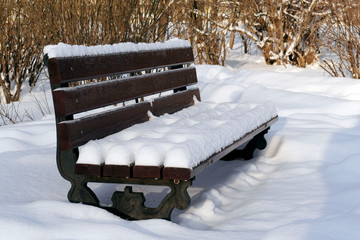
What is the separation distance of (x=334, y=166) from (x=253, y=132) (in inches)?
25.0

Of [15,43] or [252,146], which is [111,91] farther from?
[15,43]

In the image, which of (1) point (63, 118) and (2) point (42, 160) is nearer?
(1) point (63, 118)

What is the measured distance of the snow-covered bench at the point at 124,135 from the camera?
2.71 meters

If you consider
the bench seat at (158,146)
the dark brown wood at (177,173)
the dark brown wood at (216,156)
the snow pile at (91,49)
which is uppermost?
the snow pile at (91,49)

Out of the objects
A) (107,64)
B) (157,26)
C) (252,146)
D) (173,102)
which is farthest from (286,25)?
(107,64)

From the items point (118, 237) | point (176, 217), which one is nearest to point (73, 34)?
point (176, 217)

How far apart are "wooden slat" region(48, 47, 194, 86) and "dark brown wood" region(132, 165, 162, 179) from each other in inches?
23.9

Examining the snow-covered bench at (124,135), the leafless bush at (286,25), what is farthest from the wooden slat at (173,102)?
the leafless bush at (286,25)

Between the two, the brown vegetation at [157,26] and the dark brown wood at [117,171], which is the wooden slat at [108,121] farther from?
the brown vegetation at [157,26]

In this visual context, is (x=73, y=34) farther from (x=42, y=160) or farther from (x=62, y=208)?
(x=62, y=208)

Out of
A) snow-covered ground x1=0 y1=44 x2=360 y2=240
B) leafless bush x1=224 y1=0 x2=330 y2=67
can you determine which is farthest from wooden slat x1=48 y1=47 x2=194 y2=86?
leafless bush x1=224 y1=0 x2=330 y2=67

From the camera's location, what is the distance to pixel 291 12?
34.2ft

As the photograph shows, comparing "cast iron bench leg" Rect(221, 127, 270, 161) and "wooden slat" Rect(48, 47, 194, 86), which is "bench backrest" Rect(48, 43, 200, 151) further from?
"cast iron bench leg" Rect(221, 127, 270, 161)

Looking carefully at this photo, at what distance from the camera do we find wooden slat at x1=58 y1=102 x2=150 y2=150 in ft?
9.25
